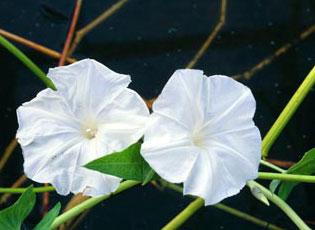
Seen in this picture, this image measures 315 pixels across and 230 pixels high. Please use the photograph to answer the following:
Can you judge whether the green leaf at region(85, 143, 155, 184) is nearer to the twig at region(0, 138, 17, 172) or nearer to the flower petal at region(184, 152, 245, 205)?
the flower petal at region(184, 152, 245, 205)

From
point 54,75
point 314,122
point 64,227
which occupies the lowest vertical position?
point 64,227

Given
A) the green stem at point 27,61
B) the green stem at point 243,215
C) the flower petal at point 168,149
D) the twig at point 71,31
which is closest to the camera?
the flower petal at point 168,149

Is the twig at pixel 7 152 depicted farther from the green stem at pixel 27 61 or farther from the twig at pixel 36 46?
the green stem at pixel 27 61

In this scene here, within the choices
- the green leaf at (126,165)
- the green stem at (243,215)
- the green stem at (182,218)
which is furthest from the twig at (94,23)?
the green leaf at (126,165)

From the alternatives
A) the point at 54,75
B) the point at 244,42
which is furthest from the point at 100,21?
the point at 54,75

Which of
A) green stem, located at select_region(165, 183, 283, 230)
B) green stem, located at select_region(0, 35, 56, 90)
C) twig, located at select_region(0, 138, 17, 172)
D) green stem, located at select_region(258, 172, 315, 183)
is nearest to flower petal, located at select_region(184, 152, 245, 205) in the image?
green stem, located at select_region(258, 172, 315, 183)

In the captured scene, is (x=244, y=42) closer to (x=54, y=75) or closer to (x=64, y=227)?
(x=64, y=227)
